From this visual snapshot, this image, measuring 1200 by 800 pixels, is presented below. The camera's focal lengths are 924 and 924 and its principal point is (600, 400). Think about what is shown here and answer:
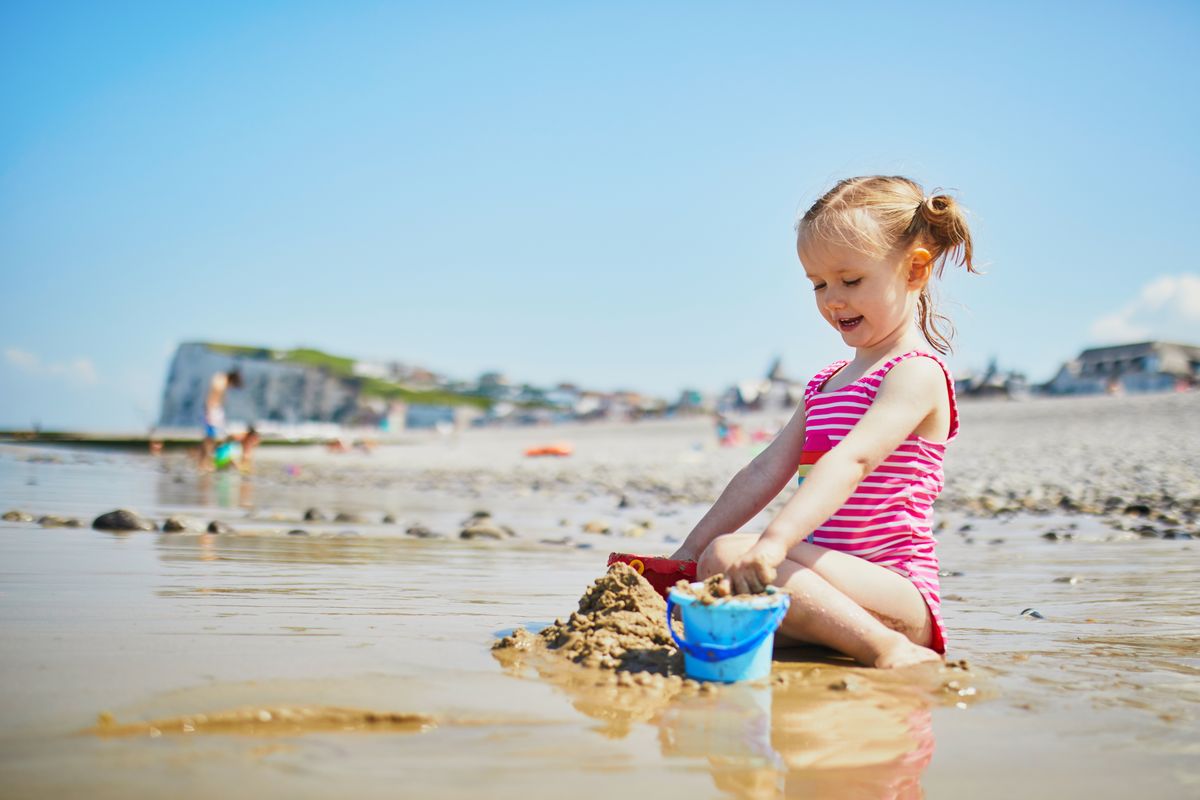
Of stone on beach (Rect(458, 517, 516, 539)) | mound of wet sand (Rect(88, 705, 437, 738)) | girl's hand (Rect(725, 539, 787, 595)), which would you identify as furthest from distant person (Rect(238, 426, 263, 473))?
mound of wet sand (Rect(88, 705, 437, 738))

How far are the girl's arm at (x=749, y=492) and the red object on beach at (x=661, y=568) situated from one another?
0.47ft

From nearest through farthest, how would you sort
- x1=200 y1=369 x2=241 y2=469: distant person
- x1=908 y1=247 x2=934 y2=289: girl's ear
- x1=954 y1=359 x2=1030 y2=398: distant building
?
x1=908 y1=247 x2=934 y2=289: girl's ear < x1=200 y1=369 x2=241 y2=469: distant person < x1=954 y1=359 x2=1030 y2=398: distant building

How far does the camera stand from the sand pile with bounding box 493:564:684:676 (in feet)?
7.17

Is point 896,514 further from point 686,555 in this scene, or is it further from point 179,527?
point 179,527

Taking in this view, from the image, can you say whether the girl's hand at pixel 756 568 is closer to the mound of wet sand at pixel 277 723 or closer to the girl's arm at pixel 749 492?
the girl's arm at pixel 749 492

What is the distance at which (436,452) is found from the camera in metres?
29.6

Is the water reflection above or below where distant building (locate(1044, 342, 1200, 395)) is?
below

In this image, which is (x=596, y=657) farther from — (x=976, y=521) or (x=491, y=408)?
(x=491, y=408)

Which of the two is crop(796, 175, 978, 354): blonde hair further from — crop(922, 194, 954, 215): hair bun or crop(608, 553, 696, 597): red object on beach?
crop(608, 553, 696, 597): red object on beach

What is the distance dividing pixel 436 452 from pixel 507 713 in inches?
1116

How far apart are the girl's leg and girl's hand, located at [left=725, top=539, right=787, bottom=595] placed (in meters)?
0.10

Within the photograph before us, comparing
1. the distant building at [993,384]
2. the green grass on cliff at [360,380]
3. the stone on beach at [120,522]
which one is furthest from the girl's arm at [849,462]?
the green grass on cliff at [360,380]

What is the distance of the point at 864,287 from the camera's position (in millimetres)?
2623

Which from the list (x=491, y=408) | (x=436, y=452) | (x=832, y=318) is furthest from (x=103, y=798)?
(x=491, y=408)
